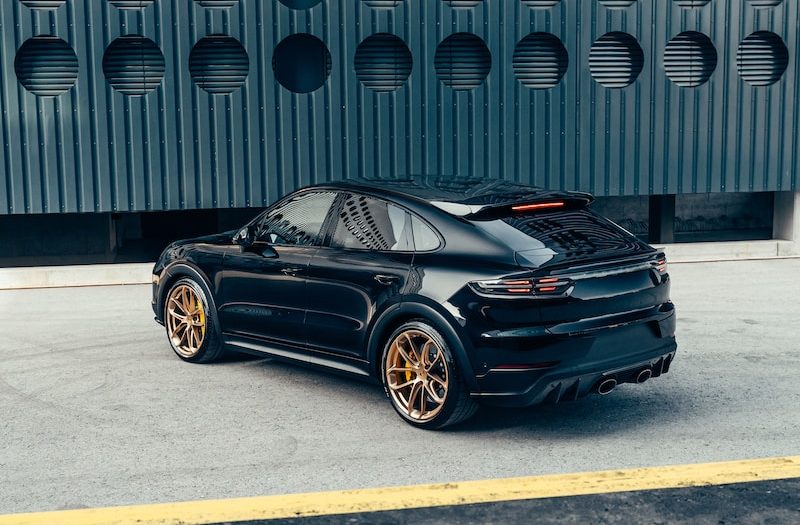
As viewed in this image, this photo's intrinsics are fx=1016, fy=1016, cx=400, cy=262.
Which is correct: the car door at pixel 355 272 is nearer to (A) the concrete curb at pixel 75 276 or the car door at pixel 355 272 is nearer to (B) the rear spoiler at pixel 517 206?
(B) the rear spoiler at pixel 517 206

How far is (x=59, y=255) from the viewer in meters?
15.3

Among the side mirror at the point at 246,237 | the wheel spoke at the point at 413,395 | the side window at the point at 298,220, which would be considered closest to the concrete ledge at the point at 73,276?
the side mirror at the point at 246,237

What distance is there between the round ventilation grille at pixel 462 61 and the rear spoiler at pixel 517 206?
290 inches

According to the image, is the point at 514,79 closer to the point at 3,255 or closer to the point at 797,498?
the point at 3,255

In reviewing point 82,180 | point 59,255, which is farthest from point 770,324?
point 59,255

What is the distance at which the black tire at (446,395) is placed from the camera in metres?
5.98

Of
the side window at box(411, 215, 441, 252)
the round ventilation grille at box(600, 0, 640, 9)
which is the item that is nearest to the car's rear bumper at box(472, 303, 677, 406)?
the side window at box(411, 215, 441, 252)

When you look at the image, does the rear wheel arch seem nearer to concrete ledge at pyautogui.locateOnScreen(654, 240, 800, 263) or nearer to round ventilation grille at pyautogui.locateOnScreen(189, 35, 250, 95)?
round ventilation grille at pyautogui.locateOnScreen(189, 35, 250, 95)

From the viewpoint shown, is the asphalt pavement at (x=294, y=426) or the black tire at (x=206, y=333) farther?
the black tire at (x=206, y=333)

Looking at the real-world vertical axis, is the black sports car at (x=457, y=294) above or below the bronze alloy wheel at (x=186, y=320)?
above

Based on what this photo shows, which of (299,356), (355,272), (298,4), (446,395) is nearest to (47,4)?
(298,4)

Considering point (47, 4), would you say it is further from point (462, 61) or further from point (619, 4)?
point (619, 4)

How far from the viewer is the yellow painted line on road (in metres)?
4.87

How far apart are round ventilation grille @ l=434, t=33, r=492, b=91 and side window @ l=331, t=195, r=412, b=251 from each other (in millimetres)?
7105
